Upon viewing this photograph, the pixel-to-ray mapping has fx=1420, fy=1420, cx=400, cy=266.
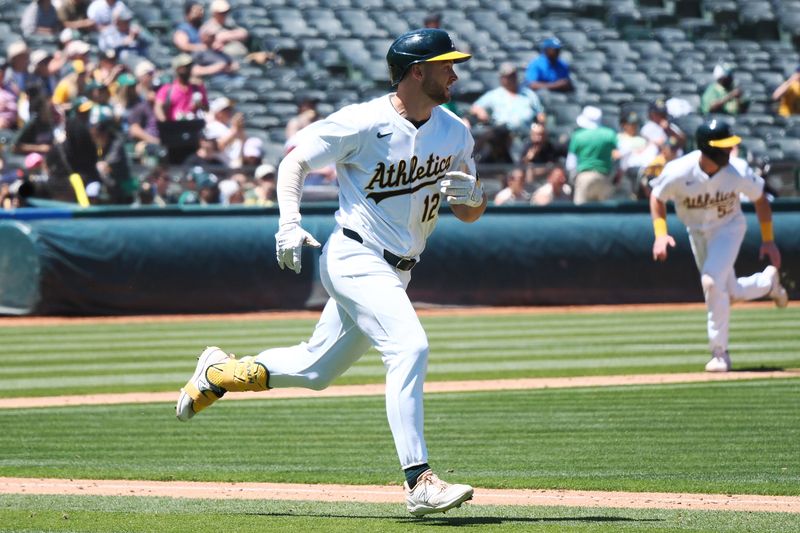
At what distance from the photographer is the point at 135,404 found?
9836 mm

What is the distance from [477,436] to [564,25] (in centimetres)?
1842

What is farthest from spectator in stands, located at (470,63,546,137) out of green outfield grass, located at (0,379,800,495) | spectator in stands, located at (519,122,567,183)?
green outfield grass, located at (0,379,800,495)

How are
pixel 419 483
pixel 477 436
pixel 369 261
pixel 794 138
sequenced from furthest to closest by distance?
1. pixel 794 138
2. pixel 477 436
3. pixel 369 261
4. pixel 419 483

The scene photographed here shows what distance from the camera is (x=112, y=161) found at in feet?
55.1

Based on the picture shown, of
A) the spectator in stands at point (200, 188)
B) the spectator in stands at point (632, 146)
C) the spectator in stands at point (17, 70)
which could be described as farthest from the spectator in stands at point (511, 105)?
the spectator in stands at point (17, 70)

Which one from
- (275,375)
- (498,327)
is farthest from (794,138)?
(275,375)

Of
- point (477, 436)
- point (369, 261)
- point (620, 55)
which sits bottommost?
point (620, 55)

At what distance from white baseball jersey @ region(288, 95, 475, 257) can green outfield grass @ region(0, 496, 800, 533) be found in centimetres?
111

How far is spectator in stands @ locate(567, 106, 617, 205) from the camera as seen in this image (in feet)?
58.9

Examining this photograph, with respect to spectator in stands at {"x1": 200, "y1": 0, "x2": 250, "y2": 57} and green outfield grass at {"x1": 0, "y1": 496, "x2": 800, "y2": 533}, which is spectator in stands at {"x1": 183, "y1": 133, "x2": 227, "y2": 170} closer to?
spectator in stands at {"x1": 200, "y1": 0, "x2": 250, "y2": 57}

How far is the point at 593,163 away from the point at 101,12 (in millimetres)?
7602

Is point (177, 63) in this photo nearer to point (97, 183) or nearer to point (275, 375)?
point (97, 183)

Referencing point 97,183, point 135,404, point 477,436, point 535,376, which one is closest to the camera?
point 477,436

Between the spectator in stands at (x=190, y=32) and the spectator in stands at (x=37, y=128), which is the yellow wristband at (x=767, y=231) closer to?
the spectator in stands at (x=37, y=128)
